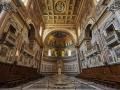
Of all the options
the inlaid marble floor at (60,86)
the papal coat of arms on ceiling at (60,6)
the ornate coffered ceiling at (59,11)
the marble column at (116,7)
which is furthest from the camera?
the papal coat of arms on ceiling at (60,6)

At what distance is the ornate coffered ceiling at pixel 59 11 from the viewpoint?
16.4 meters

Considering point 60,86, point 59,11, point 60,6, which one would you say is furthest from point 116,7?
point 59,11

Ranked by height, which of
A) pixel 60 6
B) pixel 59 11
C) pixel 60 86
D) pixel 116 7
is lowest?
pixel 60 86

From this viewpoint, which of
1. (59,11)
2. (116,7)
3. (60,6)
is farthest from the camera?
(59,11)

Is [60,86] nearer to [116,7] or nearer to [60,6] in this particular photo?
[116,7]

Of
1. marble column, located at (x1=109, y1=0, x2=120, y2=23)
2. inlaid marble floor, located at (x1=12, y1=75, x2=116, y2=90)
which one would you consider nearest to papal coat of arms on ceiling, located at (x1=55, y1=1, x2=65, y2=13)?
marble column, located at (x1=109, y1=0, x2=120, y2=23)

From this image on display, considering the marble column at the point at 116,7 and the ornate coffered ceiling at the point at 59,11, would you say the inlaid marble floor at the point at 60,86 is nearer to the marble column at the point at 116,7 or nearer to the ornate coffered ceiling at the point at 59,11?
the marble column at the point at 116,7

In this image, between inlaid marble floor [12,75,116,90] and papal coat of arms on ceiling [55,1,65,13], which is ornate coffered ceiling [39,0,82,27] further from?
inlaid marble floor [12,75,116,90]

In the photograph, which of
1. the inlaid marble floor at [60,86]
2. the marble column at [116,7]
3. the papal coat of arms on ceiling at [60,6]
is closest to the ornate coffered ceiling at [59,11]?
the papal coat of arms on ceiling at [60,6]

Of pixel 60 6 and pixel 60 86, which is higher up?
pixel 60 6

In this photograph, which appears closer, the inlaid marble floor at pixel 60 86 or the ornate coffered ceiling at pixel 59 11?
the inlaid marble floor at pixel 60 86

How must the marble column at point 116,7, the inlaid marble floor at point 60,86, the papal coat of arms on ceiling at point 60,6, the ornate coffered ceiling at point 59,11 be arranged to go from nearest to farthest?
the inlaid marble floor at point 60,86 < the marble column at point 116,7 < the ornate coffered ceiling at point 59,11 < the papal coat of arms on ceiling at point 60,6

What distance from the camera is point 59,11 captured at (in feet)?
59.8

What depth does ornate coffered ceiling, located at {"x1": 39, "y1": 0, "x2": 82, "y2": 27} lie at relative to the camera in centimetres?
1641
